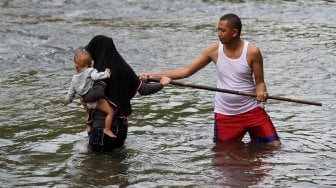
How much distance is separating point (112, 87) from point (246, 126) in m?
1.53

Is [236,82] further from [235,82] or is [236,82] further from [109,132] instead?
[109,132]

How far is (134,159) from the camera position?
8.08 meters

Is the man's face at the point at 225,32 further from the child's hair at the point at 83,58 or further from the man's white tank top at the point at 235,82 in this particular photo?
the child's hair at the point at 83,58

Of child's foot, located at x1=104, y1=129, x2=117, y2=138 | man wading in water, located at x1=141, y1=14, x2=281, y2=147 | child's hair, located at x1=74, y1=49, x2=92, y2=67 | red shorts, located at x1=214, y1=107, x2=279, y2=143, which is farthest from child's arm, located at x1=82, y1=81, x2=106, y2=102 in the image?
red shorts, located at x1=214, y1=107, x2=279, y2=143

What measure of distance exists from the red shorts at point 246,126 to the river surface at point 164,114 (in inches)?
8.3

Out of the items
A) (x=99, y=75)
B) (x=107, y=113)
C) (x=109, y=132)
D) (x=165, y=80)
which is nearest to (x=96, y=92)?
(x=99, y=75)

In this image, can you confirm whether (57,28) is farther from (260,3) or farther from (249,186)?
(249,186)

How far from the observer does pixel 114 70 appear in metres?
7.44

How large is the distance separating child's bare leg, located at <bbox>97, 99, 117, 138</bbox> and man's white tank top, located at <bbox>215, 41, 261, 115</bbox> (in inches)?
48.8

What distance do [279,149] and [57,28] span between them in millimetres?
12338

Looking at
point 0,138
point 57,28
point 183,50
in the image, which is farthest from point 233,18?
point 57,28

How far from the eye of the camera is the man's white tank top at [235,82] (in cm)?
768

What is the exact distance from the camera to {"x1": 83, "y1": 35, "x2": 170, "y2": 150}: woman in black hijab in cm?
742

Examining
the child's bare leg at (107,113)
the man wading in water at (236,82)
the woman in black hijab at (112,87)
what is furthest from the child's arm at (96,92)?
the man wading in water at (236,82)
